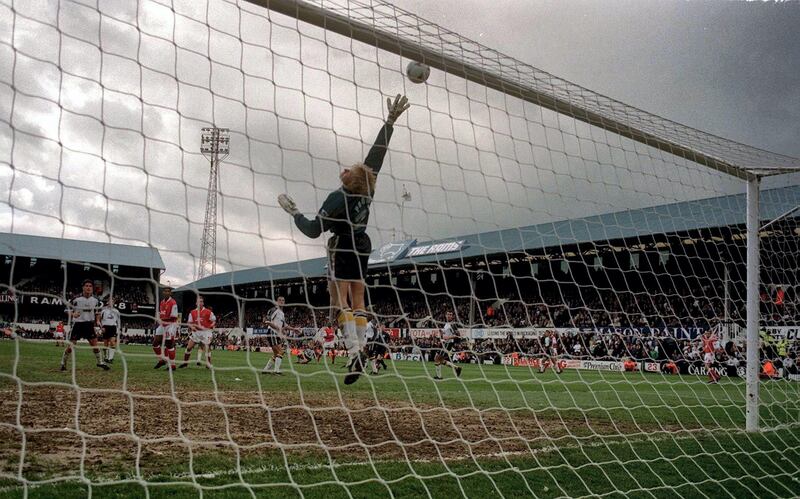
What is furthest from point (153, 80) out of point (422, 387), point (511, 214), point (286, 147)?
point (422, 387)

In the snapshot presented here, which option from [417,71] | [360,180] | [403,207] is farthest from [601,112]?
[360,180]

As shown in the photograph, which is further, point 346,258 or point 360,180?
point 346,258

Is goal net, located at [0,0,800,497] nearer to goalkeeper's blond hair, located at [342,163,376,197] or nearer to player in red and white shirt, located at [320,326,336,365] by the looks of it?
goalkeeper's blond hair, located at [342,163,376,197]

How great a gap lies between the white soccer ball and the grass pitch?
7.02ft

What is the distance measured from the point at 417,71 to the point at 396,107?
0.30m

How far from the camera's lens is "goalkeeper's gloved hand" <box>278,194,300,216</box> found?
381 cm

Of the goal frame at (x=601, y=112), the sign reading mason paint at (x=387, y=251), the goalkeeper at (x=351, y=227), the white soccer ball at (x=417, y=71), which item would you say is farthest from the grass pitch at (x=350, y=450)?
the white soccer ball at (x=417, y=71)

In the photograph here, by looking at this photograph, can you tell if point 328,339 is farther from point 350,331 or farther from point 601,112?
point 601,112

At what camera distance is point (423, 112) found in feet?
14.8

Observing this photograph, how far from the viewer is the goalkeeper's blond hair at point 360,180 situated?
4121 mm

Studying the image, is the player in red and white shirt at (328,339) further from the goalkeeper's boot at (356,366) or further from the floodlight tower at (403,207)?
the floodlight tower at (403,207)

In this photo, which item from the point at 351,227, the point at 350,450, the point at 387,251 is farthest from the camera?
the point at 387,251

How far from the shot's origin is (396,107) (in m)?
4.35

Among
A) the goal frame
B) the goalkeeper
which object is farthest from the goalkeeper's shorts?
the goal frame
